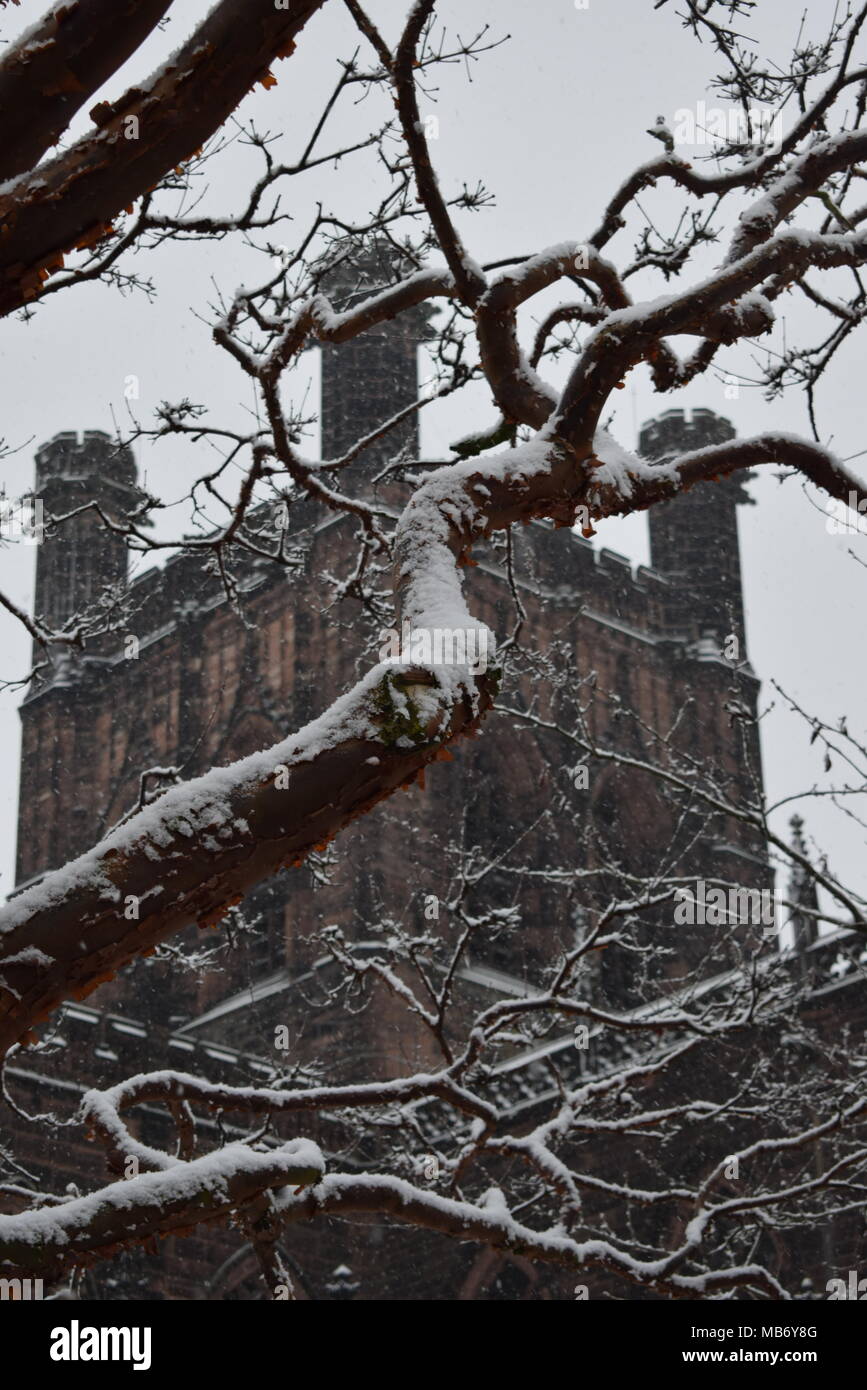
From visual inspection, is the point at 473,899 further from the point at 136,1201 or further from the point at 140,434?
the point at 136,1201

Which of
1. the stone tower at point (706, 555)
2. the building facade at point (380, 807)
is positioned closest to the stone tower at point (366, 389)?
the building facade at point (380, 807)

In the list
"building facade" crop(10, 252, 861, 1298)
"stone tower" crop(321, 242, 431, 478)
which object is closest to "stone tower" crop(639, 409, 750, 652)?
"building facade" crop(10, 252, 861, 1298)

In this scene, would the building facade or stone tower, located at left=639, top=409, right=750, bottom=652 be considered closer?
the building facade

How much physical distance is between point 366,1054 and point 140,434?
16.9 meters

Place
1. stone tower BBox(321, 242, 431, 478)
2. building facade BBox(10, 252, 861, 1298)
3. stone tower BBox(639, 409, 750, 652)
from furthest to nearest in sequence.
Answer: stone tower BBox(639, 409, 750, 652), stone tower BBox(321, 242, 431, 478), building facade BBox(10, 252, 861, 1298)

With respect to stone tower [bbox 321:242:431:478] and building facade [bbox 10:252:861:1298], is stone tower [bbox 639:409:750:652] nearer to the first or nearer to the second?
building facade [bbox 10:252:861:1298]

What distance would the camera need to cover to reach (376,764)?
12.8ft

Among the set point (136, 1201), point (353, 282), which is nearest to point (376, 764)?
point (136, 1201)

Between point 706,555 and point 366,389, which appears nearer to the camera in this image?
point 366,389

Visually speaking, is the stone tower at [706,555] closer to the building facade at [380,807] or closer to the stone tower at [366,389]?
the building facade at [380,807]

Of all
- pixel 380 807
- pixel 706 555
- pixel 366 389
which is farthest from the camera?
pixel 706 555

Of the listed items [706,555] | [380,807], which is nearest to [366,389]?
[380,807]

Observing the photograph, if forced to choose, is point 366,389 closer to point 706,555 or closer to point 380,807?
point 380,807

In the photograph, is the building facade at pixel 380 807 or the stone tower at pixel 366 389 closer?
the building facade at pixel 380 807
